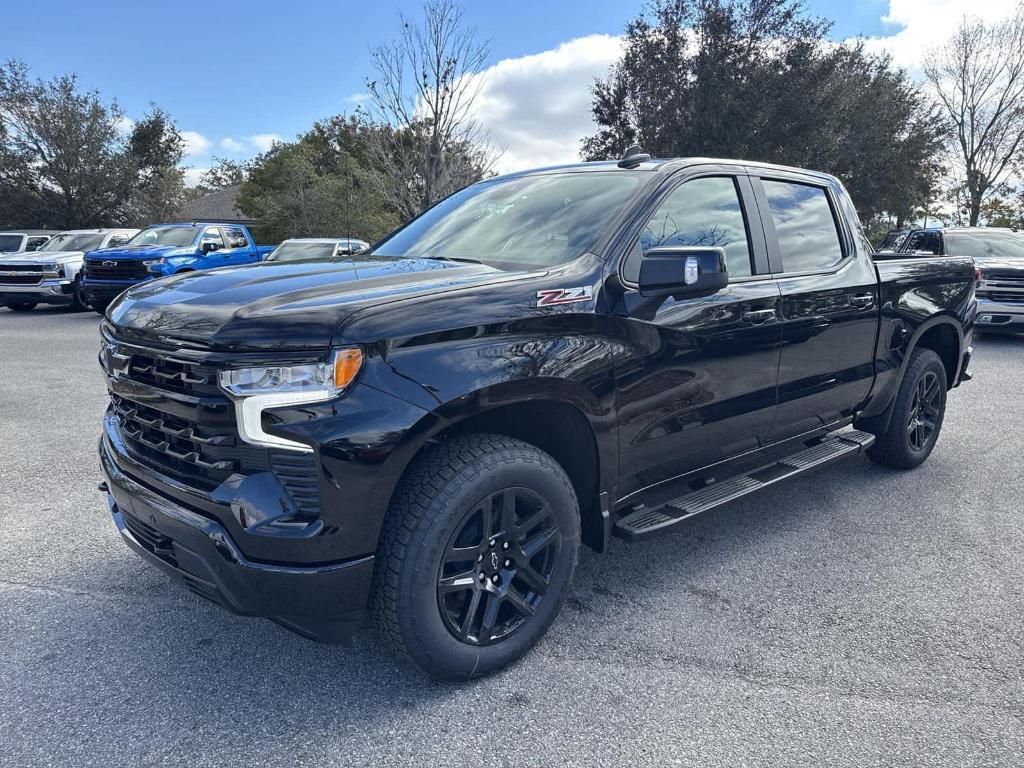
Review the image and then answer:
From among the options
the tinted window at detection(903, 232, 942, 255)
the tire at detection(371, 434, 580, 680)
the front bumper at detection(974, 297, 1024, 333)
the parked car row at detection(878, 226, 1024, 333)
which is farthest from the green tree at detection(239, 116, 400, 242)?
the tire at detection(371, 434, 580, 680)

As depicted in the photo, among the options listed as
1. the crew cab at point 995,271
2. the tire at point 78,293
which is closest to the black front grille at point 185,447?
the crew cab at point 995,271

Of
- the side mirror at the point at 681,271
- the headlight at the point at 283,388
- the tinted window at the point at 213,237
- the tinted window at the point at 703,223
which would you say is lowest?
the headlight at the point at 283,388

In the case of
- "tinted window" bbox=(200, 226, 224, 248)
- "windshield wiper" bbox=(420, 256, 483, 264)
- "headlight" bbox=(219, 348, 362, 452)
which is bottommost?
"headlight" bbox=(219, 348, 362, 452)

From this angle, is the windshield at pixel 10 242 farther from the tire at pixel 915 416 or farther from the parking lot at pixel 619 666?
the tire at pixel 915 416

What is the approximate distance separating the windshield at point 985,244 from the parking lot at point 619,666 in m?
9.63

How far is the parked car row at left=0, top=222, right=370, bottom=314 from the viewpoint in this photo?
1363 centimetres

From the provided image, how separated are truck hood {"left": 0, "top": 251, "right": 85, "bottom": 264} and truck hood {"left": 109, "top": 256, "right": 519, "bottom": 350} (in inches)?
581

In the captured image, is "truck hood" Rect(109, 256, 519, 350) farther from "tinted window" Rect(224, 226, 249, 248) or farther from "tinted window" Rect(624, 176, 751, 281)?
"tinted window" Rect(224, 226, 249, 248)

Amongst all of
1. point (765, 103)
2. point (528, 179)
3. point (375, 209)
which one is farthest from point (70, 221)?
point (528, 179)

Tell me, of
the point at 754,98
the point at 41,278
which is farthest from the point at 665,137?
the point at 41,278

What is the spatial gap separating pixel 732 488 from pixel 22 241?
18.6 m

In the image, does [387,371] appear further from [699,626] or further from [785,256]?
[785,256]

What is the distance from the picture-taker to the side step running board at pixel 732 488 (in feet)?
9.76

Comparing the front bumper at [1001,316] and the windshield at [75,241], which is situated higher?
the windshield at [75,241]
